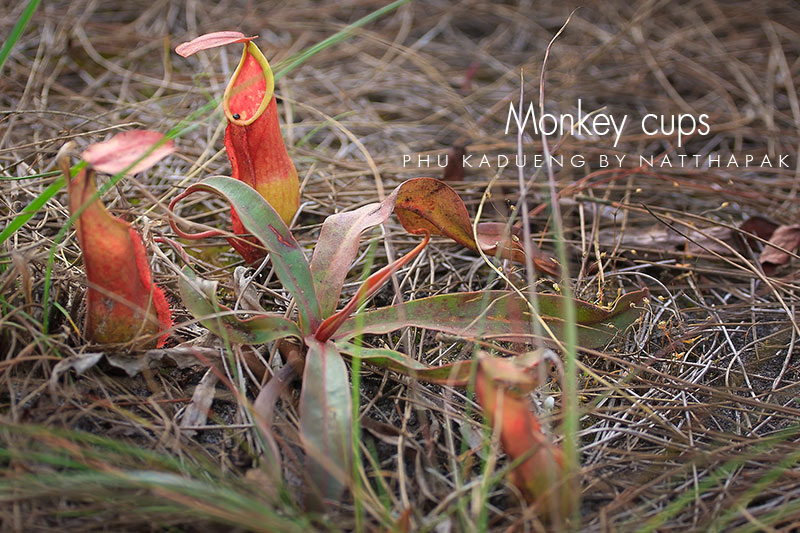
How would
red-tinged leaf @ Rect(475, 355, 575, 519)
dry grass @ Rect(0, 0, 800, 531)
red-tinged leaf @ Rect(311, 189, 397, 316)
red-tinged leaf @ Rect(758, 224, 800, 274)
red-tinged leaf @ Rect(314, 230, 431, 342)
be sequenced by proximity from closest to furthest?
red-tinged leaf @ Rect(475, 355, 575, 519), dry grass @ Rect(0, 0, 800, 531), red-tinged leaf @ Rect(314, 230, 431, 342), red-tinged leaf @ Rect(311, 189, 397, 316), red-tinged leaf @ Rect(758, 224, 800, 274)

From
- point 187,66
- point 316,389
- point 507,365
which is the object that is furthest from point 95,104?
point 507,365

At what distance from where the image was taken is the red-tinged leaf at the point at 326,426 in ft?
2.96

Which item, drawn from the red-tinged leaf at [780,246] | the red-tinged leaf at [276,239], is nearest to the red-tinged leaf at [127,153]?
the red-tinged leaf at [276,239]

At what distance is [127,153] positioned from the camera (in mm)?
941

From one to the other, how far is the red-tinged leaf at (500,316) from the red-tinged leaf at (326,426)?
157 millimetres

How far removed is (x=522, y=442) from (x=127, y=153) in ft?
2.33

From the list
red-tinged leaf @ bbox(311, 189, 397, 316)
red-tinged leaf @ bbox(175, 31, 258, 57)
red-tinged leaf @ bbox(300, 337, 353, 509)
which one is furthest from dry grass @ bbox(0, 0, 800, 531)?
red-tinged leaf @ bbox(175, 31, 258, 57)

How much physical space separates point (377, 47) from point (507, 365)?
2.17 meters

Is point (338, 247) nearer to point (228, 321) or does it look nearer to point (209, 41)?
point (228, 321)

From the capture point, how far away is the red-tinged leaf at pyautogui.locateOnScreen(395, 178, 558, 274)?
1.27 metres

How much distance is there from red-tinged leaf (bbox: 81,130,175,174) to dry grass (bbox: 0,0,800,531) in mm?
54

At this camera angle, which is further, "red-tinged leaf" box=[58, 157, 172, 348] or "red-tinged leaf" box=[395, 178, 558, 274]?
"red-tinged leaf" box=[395, 178, 558, 274]

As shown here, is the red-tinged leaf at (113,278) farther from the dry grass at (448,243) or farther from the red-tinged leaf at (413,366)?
the red-tinged leaf at (413,366)

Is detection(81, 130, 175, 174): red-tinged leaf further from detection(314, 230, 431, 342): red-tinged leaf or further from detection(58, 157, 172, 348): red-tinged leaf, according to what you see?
detection(314, 230, 431, 342): red-tinged leaf
